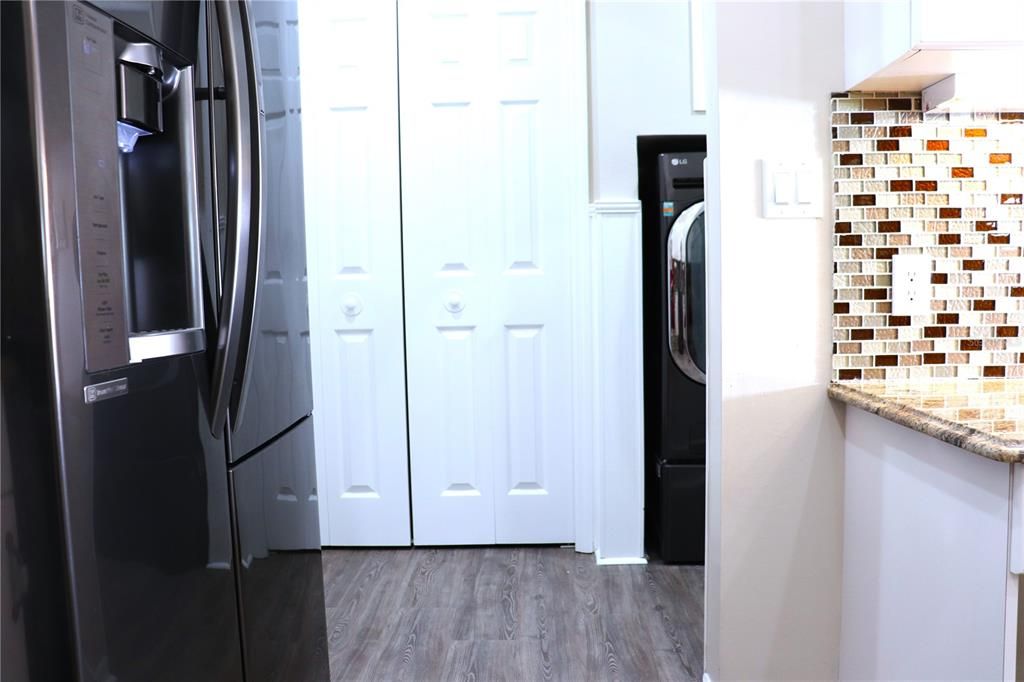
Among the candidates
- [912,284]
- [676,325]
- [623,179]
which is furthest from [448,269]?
[912,284]

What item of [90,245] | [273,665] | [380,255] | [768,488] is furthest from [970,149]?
[380,255]

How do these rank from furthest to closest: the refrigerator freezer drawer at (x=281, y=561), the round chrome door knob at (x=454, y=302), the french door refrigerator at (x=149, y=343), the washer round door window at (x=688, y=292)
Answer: the round chrome door knob at (x=454, y=302) → the washer round door window at (x=688, y=292) → the refrigerator freezer drawer at (x=281, y=561) → the french door refrigerator at (x=149, y=343)

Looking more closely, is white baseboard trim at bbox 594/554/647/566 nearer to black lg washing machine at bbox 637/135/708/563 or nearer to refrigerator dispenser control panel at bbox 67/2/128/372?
black lg washing machine at bbox 637/135/708/563

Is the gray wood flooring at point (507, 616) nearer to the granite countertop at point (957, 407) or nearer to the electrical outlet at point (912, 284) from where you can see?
the granite countertop at point (957, 407)

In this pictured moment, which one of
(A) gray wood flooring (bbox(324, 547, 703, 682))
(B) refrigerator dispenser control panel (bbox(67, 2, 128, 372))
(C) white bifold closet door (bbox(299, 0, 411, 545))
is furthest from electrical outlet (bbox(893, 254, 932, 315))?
(C) white bifold closet door (bbox(299, 0, 411, 545))

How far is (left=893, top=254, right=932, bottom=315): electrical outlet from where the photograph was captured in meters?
1.46

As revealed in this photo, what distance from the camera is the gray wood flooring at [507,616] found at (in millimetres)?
2055

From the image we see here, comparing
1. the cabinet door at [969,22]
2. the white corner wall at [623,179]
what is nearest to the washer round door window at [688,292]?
the white corner wall at [623,179]

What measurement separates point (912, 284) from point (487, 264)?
1.73 meters

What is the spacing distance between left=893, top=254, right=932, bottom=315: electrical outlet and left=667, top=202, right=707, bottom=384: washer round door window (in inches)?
46.2

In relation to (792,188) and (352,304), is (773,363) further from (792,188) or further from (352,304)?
(352,304)

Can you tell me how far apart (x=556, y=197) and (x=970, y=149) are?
1.64 m

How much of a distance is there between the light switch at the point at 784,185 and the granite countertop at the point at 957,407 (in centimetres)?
38

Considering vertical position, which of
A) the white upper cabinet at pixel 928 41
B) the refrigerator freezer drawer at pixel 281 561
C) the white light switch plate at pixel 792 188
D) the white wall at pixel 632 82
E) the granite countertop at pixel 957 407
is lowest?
the refrigerator freezer drawer at pixel 281 561
